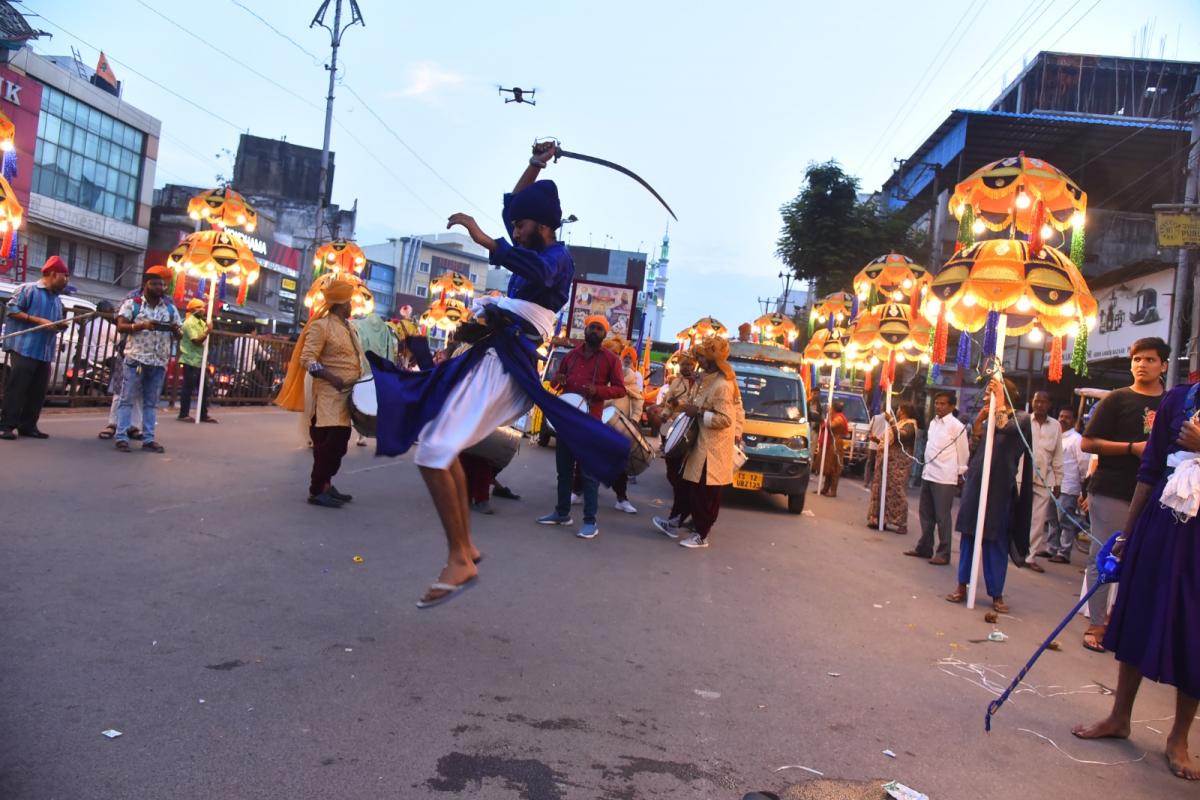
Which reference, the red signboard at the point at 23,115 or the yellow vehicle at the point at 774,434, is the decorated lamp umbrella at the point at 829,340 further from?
the red signboard at the point at 23,115

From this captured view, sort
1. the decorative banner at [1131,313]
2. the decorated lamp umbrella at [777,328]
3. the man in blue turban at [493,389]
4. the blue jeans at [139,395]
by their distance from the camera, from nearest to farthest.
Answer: the man in blue turban at [493,389] < the blue jeans at [139,395] < the decorative banner at [1131,313] < the decorated lamp umbrella at [777,328]

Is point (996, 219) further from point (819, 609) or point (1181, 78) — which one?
point (1181, 78)

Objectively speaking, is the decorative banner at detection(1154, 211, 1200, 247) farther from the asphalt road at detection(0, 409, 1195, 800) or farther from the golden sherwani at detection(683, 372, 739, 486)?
the golden sherwani at detection(683, 372, 739, 486)

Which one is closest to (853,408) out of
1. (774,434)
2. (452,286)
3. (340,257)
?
(774,434)

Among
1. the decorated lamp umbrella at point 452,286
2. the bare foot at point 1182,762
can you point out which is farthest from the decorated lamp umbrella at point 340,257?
the bare foot at point 1182,762

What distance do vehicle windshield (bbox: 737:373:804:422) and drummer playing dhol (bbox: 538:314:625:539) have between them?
452cm

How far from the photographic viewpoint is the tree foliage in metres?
30.1

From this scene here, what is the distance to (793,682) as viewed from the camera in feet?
14.5

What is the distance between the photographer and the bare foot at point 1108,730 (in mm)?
4090

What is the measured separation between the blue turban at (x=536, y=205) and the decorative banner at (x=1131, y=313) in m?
17.4

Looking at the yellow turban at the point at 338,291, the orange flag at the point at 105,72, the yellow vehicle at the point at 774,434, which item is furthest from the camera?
the orange flag at the point at 105,72

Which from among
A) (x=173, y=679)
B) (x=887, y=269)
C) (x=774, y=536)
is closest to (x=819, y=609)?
(x=774, y=536)

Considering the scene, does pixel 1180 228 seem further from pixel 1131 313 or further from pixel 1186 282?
pixel 1131 313

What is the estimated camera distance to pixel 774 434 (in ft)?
39.7
